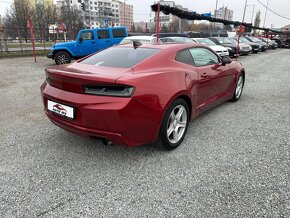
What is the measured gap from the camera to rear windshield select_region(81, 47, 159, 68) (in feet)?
9.62

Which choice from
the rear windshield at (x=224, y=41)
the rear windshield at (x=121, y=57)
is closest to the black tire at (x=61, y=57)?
the rear windshield at (x=121, y=57)

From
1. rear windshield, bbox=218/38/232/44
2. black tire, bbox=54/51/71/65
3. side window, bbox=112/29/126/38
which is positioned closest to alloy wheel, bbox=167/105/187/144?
black tire, bbox=54/51/71/65

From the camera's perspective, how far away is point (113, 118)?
7.63ft

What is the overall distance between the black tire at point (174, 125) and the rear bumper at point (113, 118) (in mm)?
161

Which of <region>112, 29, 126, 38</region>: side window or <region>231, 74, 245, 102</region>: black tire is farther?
<region>112, 29, 126, 38</region>: side window

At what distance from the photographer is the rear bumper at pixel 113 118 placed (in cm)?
232

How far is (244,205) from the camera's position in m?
2.09

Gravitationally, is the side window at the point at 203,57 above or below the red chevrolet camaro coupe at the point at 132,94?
above

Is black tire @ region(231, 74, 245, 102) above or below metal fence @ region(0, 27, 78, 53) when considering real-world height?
below

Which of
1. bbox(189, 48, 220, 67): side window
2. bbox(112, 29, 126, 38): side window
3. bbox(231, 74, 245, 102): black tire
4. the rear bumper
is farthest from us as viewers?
bbox(112, 29, 126, 38): side window

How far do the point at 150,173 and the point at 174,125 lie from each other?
2.56ft

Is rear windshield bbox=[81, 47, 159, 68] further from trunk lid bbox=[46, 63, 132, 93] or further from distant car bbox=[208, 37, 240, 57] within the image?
distant car bbox=[208, 37, 240, 57]

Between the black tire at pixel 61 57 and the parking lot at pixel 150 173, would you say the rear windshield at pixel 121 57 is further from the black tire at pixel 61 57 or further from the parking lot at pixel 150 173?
the black tire at pixel 61 57

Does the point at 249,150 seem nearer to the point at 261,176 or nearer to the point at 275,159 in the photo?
the point at 275,159
